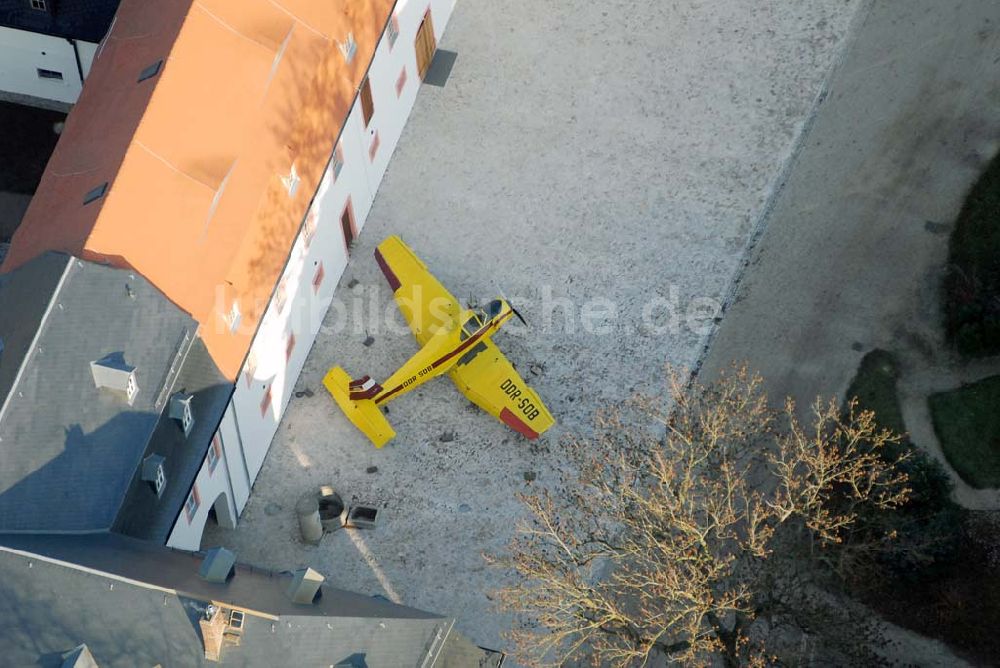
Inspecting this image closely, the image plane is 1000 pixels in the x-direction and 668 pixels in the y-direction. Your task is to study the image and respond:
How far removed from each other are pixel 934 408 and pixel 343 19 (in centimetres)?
2299

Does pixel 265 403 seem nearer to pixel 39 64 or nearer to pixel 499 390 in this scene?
pixel 499 390

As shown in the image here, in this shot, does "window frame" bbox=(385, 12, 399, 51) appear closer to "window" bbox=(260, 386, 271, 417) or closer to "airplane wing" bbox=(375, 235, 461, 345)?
"airplane wing" bbox=(375, 235, 461, 345)

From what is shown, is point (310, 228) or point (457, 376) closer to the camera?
point (310, 228)

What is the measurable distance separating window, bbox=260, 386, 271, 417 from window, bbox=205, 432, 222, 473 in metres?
3.37

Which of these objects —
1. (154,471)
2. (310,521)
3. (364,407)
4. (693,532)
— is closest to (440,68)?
(364,407)

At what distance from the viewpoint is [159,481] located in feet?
152

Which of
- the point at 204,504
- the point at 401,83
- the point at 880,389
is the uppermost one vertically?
the point at 401,83

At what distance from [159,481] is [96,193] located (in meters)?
9.21

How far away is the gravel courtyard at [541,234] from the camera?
53.2m

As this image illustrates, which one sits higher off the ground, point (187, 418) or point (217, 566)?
point (187, 418)

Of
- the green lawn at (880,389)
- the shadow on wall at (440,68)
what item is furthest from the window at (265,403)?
the green lawn at (880,389)

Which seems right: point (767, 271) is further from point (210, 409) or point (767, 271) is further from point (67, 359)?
point (67, 359)

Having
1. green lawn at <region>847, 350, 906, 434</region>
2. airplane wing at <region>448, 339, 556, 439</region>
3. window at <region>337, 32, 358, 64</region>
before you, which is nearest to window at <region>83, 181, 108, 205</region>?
window at <region>337, 32, 358, 64</region>

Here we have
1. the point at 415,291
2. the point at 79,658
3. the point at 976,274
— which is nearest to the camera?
the point at 79,658
